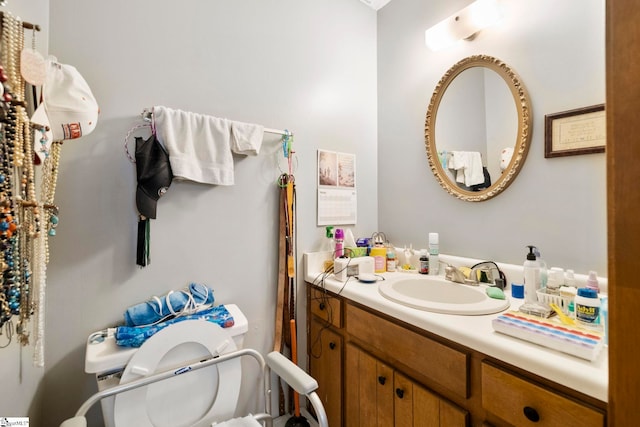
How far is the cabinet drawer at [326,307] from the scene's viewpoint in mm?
1322

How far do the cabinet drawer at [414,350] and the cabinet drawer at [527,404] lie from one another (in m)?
0.07

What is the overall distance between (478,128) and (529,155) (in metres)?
0.28

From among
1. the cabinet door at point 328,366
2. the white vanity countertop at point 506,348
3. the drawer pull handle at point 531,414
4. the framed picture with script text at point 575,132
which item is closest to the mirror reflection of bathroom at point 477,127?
the framed picture with script text at point 575,132

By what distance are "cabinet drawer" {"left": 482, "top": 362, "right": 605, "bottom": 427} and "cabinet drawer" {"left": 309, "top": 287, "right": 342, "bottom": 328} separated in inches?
26.3

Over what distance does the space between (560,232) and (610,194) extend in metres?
0.79

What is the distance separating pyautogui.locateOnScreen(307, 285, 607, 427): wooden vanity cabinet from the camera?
2.19 ft

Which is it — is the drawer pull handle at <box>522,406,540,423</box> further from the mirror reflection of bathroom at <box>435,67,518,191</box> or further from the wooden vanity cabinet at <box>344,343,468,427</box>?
the mirror reflection of bathroom at <box>435,67,518,191</box>

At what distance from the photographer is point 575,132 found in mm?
1028

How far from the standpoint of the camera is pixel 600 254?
3.19ft

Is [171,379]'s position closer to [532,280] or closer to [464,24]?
[532,280]

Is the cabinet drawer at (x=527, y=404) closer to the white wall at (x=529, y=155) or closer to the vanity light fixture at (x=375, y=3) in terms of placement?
the white wall at (x=529, y=155)

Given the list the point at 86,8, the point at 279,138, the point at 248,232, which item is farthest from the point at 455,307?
the point at 86,8

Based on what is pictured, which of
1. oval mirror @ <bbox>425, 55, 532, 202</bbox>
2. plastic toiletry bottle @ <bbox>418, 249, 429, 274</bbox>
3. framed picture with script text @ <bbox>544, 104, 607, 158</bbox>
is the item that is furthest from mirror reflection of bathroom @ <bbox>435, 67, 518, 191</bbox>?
plastic toiletry bottle @ <bbox>418, 249, 429, 274</bbox>

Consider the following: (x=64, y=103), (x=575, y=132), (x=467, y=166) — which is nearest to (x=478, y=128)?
(x=467, y=166)
